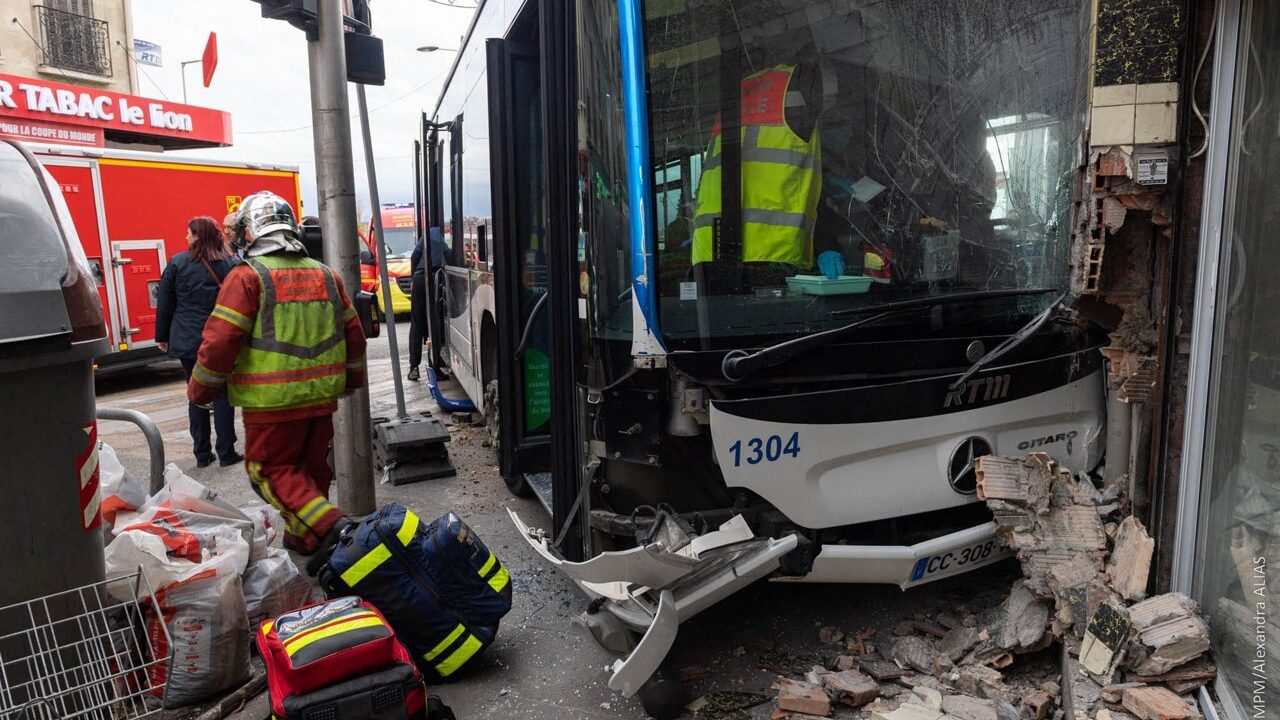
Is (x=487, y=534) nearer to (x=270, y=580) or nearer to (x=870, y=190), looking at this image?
(x=270, y=580)

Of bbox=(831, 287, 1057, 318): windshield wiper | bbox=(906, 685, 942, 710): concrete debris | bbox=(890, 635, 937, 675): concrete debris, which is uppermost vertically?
bbox=(831, 287, 1057, 318): windshield wiper

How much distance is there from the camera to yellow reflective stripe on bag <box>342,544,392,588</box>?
3.10 metres

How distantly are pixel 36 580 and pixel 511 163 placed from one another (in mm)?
2712

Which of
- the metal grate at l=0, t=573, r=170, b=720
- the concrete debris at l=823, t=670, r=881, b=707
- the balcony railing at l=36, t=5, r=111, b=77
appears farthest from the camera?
the balcony railing at l=36, t=5, r=111, b=77

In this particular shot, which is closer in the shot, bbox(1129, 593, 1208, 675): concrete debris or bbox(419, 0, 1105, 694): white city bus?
bbox(1129, 593, 1208, 675): concrete debris

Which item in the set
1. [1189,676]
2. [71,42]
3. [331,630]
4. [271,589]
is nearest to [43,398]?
[331,630]

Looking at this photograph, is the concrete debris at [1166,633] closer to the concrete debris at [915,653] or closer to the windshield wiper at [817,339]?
the concrete debris at [915,653]

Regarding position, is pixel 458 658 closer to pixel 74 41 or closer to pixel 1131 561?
pixel 1131 561

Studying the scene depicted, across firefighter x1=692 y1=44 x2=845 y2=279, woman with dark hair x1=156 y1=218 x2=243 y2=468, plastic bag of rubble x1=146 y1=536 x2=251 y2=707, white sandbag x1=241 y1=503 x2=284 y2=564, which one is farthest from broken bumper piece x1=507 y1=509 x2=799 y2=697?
Result: woman with dark hair x1=156 y1=218 x2=243 y2=468

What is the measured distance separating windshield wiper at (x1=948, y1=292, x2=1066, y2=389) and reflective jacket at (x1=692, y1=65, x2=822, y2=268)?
688mm

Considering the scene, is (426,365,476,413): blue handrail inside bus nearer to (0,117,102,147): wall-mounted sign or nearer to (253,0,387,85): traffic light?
(253,0,387,85): traffic light

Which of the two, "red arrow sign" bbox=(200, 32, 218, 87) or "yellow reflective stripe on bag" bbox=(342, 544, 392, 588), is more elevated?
"red arrow sign" bbox=(200, 32, 218, 87)

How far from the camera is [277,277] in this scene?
157 inches

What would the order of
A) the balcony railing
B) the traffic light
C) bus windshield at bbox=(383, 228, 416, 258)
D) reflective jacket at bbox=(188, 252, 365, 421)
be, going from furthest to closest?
the balcony railing → bus windshield at bbox=(383, 228, 416, 258) → the traffic light → reflective jacket at bbox=(188, 252, 365, 421)
